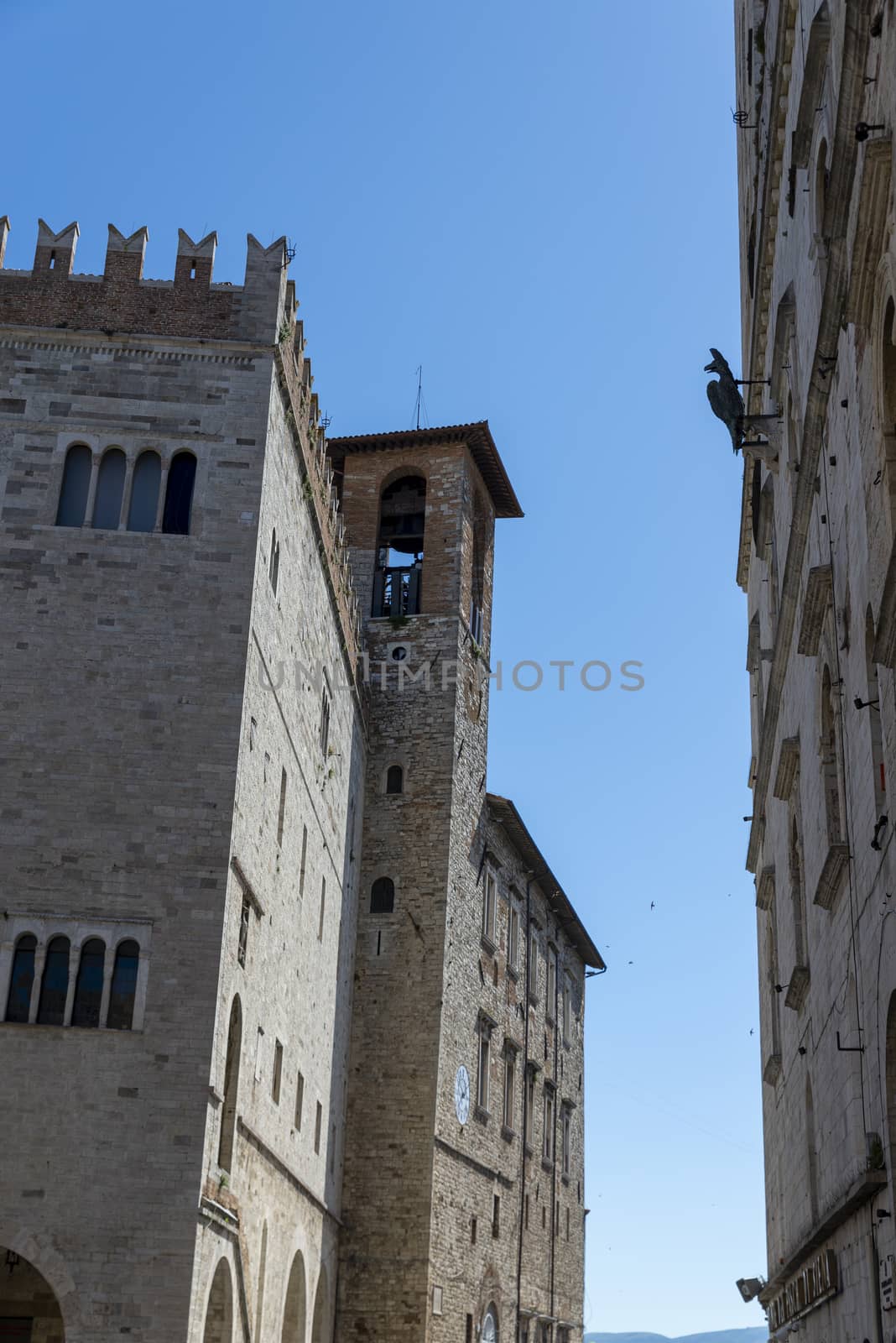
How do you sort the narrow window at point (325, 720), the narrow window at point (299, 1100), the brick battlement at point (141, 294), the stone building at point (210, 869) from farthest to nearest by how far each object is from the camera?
the narrow window at point (325, 720), the narrow window at point (299, 1100), the brick battlement at point (141, 294), the stone building at point (210, 869)

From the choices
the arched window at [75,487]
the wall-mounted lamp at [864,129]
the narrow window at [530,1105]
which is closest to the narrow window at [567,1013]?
the narrow window at [530,1105]

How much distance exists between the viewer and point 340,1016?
23469 mm

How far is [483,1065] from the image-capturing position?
27.4 meters

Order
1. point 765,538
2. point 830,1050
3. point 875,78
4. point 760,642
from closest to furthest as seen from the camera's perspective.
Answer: point 875,78 < point 830,1050 < point 765,538 < point 760,642

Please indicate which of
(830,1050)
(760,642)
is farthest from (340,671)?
(830,1050)

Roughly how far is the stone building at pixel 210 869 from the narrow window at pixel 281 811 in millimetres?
78

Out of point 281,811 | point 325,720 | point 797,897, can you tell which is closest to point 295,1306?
point 281,811

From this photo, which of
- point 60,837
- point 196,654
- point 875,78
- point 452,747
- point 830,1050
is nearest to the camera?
point 875,78

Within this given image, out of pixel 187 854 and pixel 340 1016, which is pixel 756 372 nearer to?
pixel 187 854

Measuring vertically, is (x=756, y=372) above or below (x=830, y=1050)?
above

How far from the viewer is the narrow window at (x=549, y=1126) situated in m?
33.0

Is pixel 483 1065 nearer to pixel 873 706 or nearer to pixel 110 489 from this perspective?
pixel 110 489

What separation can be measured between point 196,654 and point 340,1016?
903 centimetres

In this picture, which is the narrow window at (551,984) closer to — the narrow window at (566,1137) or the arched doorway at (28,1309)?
the narrow window at (566,1137)
